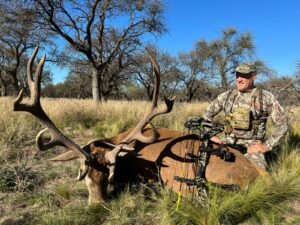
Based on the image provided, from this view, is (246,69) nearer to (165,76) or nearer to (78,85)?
(165,76)

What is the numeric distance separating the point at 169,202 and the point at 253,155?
1.61 metres

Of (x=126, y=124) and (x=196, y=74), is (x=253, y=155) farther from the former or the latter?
(x=196, y=74)

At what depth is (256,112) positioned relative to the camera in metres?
4.59

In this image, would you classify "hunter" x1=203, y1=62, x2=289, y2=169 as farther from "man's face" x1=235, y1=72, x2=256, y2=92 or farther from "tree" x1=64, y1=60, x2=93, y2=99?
"tree" x1=64, y1=60, x2=93, y2=99

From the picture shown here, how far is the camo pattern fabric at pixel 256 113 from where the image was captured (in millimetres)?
4242

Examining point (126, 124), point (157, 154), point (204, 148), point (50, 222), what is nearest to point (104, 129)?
point (126, 124)

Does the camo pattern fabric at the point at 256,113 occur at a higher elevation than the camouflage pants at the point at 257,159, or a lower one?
higher

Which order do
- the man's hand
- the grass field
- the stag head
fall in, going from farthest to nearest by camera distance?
the man's hand, the stag head, the grass field

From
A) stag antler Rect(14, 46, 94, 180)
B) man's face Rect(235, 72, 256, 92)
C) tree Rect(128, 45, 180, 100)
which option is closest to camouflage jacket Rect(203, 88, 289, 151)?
man's face Rect(235, 72, 256, 92)

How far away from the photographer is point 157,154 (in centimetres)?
404

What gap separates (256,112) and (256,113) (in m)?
0.02

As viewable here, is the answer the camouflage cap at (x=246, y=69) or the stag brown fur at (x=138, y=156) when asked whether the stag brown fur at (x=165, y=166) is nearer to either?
the stag brown fur at (x=138, y=156)

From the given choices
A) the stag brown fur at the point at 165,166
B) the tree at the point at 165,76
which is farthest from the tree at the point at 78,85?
the stag brown fur at the point at 165,166

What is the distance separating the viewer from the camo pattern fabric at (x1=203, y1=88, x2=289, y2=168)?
424 centimetres
